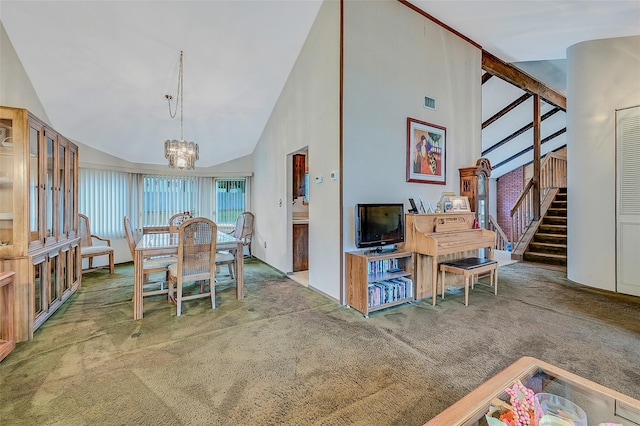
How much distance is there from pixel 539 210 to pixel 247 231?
655cm

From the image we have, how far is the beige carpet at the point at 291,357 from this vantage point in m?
1.68

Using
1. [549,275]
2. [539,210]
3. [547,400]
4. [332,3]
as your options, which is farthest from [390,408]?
[539,210]

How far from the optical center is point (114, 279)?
4.51 metres

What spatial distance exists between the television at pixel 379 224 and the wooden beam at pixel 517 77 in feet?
12.0

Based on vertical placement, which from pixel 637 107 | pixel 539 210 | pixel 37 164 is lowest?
pixel 539 210

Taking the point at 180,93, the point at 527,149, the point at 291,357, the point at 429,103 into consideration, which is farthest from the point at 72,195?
the point at 527,149

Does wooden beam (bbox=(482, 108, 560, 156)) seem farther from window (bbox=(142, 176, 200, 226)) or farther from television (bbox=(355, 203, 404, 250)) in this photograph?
window (bbox=(142, 176, 200, 226))

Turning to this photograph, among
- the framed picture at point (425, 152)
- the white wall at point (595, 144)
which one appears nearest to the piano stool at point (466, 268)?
the framed picture at point (425, 152)

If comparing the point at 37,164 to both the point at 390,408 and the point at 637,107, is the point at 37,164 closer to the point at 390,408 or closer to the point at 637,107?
the point at 390,408

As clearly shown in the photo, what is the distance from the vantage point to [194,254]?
10.3ft

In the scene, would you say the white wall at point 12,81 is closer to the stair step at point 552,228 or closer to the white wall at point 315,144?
the white wall at point 315,144

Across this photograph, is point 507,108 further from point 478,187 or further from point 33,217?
point 33,217

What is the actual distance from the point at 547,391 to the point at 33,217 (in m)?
4.23

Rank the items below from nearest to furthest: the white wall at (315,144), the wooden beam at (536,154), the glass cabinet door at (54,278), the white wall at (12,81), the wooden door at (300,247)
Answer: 1. the glass cabinet door at (54,278)
2. the white wall at (12,81)
3. the white wall at (315,144)
4. the wooden door at (300,247)
5. the wooden beam at (536,154)
